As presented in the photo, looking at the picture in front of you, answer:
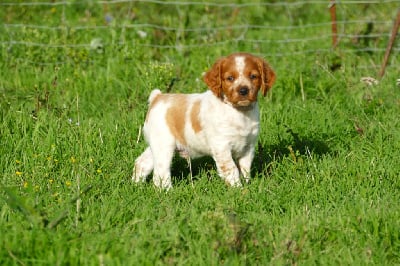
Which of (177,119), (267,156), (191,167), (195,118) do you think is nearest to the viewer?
(195,118)

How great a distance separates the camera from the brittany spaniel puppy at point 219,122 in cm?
607

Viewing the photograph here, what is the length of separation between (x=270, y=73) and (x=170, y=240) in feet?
6.43

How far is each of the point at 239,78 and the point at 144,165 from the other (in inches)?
46.2

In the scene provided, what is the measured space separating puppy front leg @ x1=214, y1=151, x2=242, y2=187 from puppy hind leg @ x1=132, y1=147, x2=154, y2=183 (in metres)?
0.68

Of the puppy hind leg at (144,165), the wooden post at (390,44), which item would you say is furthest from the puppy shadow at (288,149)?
the wooden post at (390,44)

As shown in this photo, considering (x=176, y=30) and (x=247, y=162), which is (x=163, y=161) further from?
(x=176, y=30)

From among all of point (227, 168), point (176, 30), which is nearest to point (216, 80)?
point (227, 168)

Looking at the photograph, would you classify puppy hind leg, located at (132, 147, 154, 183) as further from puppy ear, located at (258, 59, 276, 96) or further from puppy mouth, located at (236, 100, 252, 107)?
puppy ear, located at (258, 59, 276, 96)

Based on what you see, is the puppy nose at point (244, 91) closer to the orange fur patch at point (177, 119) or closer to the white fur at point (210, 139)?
the white fur at point (210, 139)

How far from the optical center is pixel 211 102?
20.5 ft

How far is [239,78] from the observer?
19.8 feet

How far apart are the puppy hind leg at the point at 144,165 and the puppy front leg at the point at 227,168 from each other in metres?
0.68

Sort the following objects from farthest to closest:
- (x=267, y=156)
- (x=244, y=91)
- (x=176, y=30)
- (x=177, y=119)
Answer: (x=176, y=30), (x=267, y=156), (x=177, y=119), (x=244, y=91)

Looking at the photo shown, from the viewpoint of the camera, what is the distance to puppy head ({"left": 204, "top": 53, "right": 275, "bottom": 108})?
6.00m
